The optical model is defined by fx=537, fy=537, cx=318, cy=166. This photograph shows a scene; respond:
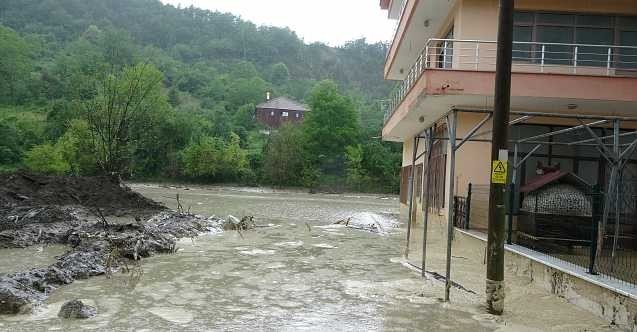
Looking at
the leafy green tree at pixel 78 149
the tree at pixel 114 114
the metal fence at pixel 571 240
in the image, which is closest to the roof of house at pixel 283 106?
the leafy green tree at pixel 78 149

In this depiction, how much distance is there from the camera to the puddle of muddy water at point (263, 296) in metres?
7.16

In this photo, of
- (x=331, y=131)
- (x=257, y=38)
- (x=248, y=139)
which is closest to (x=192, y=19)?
(x=257, y=38)

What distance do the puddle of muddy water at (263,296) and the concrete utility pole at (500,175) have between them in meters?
0.49

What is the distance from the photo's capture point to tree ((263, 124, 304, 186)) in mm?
61250

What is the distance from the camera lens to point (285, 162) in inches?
2405

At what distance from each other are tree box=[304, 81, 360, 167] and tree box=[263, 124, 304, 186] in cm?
300

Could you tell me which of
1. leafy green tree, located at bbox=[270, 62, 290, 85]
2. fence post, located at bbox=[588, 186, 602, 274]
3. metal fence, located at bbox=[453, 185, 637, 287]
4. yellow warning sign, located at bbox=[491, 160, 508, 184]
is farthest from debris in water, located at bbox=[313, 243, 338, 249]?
leafy green tree, located at bbox=[270, 62, 290, 85]

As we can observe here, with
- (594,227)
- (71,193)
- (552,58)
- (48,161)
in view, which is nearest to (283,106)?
(48,161)

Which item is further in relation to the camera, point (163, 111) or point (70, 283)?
point (163, 111)

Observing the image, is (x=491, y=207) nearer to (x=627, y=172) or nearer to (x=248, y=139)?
(x=627, y=172)

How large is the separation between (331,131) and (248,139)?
13.6m

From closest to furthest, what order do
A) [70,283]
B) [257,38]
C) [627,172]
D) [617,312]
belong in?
[617,312] → [70,283] → [627,172] → [257,38]

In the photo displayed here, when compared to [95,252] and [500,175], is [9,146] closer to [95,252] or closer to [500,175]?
[95,252]

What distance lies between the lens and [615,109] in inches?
590
